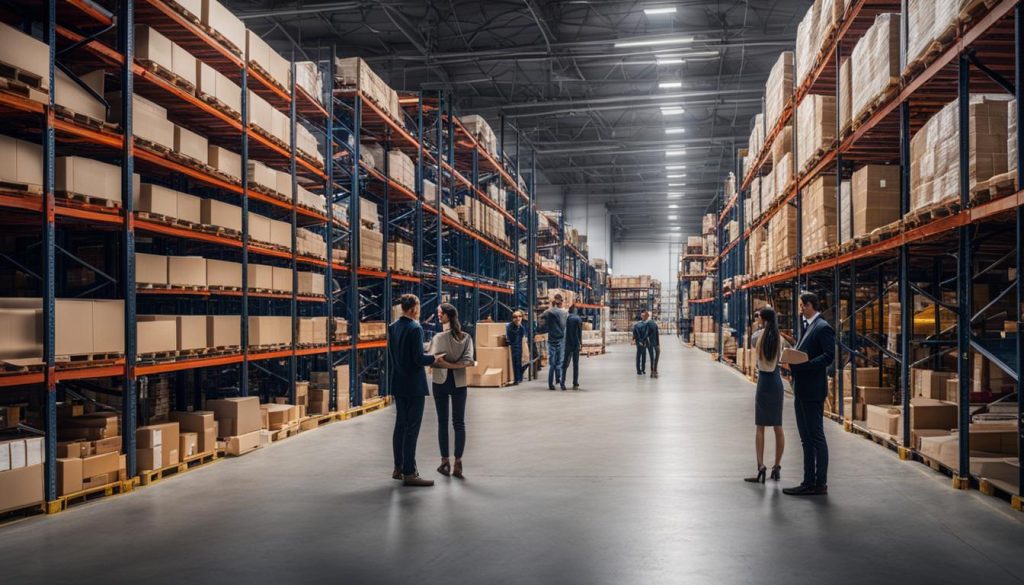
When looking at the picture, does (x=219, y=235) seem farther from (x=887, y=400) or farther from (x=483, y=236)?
(x=483, y=236)

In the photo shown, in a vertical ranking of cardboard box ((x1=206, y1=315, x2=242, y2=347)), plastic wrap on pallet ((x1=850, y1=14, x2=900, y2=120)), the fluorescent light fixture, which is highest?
the fluorescent light fixture

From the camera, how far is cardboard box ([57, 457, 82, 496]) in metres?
Answer: 5.94

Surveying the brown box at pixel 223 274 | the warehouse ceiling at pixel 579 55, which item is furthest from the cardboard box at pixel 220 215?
the warehouse ceiling at pixel 579 55

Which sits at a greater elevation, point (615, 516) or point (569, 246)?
point (569, 246)

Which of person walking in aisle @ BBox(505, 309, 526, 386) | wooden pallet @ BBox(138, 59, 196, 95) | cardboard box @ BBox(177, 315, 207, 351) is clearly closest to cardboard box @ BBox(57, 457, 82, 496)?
cardboard box @ BBox(177, 315, 207, 351)

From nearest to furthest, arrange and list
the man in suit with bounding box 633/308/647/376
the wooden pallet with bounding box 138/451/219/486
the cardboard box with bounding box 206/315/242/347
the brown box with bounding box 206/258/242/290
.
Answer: the wooden pallet with bounding box 138/451/219/486, the cardboard box with bounding box 206/315/242/347, the brown box with bounding box 206/258/242/290, the man in suit with bounding box 633/308/647/376

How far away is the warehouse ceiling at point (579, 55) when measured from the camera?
18.2 meters

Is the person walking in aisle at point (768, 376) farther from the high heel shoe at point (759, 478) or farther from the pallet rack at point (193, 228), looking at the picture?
the pallet rack at point (193, 228)

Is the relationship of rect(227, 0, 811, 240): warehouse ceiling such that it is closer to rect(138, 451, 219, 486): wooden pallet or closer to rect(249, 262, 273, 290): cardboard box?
rect(249, 262, 273, 290): cardboard box

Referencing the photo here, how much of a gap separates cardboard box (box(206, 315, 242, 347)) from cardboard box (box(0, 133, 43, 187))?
268cm

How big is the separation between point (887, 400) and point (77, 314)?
9.53m

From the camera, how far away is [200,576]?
427cm

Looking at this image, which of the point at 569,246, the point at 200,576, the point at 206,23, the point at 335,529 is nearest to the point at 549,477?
the point at 335,529

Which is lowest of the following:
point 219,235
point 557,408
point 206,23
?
point 557,408
